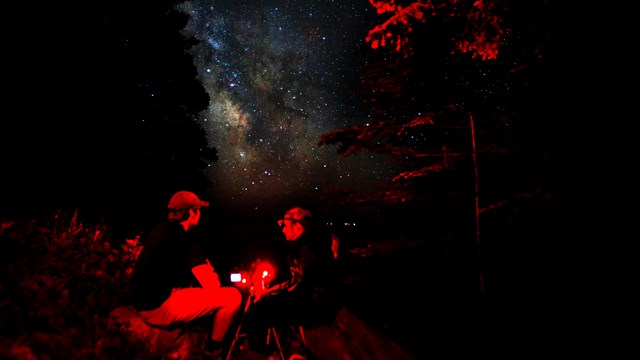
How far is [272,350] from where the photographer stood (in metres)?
4.62

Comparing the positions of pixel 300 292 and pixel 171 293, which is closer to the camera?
pixel 171 293

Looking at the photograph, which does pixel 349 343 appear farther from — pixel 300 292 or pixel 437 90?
pixel 437 90

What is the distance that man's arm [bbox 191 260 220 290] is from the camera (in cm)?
445

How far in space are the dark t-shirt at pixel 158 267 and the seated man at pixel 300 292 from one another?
3.76 ft

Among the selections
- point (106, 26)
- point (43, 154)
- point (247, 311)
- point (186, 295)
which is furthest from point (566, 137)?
point (106, 26)

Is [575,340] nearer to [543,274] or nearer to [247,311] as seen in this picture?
[543,274]

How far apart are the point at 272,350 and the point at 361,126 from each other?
3.68 meters

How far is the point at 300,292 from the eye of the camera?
4613 millimetres

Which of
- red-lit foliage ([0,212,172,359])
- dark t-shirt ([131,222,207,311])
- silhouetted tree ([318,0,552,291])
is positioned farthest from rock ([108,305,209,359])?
silhouetted tree ([318,0,552,291])

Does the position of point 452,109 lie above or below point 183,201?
above

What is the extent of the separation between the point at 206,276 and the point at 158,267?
0.91 meters

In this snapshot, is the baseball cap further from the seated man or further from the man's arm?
the seated man

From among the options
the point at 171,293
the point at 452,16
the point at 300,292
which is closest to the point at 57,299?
the point at 171,293

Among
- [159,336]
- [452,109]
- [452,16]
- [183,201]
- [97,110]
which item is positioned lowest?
[159,336]
